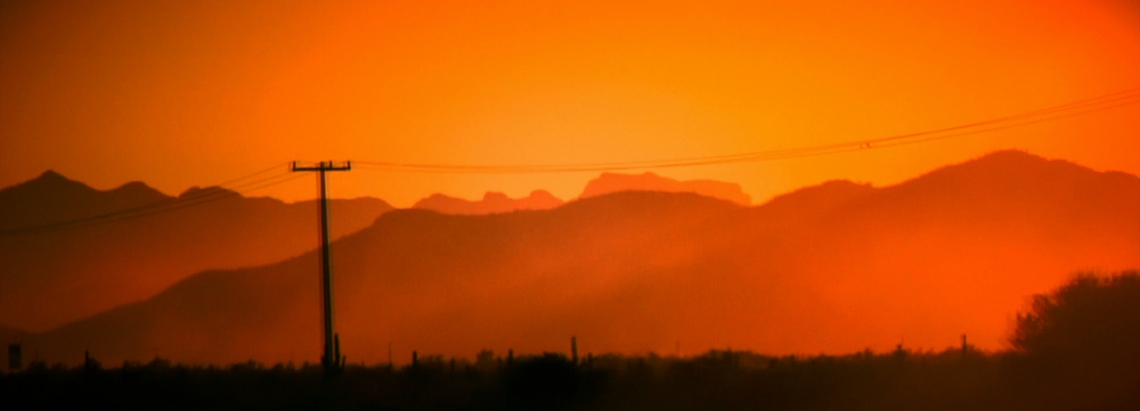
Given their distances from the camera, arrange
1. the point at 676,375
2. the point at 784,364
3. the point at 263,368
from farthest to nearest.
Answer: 1. the point at 263,368
2. the point at 784,364
3. the point at 676,375

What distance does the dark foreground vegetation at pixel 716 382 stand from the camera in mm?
28141

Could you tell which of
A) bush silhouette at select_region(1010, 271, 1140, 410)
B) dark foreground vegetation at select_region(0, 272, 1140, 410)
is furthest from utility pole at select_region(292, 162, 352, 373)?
bush silhouette at select_region(1010, 271, 1140, 410)

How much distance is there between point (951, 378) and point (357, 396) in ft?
48.1

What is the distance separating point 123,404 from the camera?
29.5 meters

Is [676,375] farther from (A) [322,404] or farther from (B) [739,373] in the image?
(A) [322,404]

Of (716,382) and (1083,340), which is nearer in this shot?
(716,382)

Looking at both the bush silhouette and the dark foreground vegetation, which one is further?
the bush silhouette

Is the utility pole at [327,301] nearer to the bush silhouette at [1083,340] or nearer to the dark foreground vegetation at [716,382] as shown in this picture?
the dark foreground vegetation at [716,382]

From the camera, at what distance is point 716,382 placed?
1270 inches

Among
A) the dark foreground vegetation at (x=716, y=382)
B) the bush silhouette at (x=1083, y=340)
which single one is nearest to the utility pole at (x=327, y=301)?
the dark foreground vegetation at (x=716, y=382)

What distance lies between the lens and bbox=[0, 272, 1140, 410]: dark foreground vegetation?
28.1 meters

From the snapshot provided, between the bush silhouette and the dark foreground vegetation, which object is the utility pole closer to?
the dark foreground vegetation

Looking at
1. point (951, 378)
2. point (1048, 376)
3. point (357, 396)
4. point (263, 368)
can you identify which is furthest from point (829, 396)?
point (263, 368)

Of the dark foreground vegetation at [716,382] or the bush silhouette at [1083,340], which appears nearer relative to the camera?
the dark foreground vegetation at [716,382]
